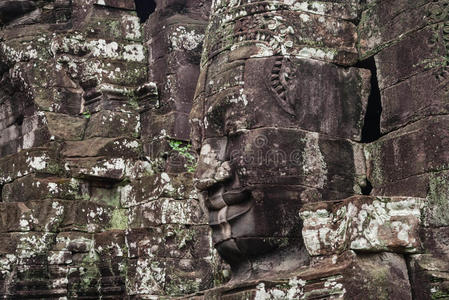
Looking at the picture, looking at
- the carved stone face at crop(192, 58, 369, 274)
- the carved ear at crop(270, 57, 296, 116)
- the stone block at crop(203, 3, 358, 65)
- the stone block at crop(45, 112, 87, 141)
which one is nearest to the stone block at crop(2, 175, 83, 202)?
the stone block at crop(45, 112, 87, 141)

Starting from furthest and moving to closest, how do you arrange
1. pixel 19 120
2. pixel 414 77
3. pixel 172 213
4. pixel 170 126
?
pixel 19 120 → pixel 170 126 → pixel 172 213 → pixel 414 77

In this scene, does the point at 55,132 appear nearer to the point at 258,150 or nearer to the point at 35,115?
the point at 35,115

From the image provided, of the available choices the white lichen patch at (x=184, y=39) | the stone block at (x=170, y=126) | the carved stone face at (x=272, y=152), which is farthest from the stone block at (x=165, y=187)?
the carved stone face at (x=272, y=152)

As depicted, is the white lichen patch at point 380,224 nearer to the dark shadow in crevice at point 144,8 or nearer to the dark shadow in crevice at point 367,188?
the dark shadow in crevice at point 367,188

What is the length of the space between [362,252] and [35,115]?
24.7 feet

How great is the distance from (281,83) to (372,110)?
1.03m

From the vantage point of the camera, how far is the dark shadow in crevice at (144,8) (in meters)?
14.7

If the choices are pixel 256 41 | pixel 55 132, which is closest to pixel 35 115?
pixel 55 132

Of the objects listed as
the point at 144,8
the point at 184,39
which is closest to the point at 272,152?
the point at 184,39

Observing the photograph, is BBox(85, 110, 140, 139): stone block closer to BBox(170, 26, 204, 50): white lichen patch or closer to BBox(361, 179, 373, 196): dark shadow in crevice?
BBox(170, 26, 204, 50): white lichen patch

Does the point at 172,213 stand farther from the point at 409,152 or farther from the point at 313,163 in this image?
the point at 409,152

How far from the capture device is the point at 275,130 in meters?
8.26

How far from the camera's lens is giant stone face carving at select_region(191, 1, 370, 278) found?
321 inches

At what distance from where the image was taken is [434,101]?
784 cm
